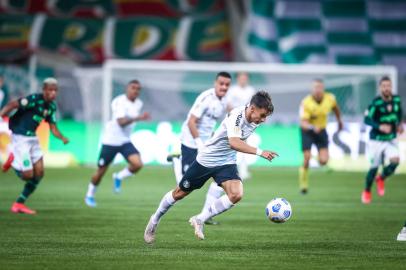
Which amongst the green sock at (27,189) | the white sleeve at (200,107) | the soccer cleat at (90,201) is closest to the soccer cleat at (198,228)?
the white sleeve at (200,107)

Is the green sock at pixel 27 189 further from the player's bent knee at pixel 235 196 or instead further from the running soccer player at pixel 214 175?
the player's bent knee at pixel 235 196

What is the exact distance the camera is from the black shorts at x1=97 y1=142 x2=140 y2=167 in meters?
17.7

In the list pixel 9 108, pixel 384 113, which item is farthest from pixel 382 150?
pixel 9 108

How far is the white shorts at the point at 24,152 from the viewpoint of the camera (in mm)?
15391

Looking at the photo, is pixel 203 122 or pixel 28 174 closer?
pixel 203 122

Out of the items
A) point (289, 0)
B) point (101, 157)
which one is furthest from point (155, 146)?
point (289, 0)

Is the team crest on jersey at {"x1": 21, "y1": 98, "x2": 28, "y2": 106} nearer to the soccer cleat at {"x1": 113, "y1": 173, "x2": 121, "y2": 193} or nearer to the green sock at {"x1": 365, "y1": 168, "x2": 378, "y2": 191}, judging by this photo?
the soccer cleat at {"x1": 113, "y1": 173, "x2": 121, "y2": 193}

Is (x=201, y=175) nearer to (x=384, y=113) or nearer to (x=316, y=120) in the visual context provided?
(x=384, y=113)

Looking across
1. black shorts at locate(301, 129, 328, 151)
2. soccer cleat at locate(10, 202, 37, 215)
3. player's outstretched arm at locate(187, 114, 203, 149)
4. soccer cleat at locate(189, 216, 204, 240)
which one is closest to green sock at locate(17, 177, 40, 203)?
soccer cleat at locate(10, 202, 37, 215)

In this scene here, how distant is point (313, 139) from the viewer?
20.5 metres

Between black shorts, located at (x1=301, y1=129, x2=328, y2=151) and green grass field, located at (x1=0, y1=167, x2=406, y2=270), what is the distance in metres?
1.00

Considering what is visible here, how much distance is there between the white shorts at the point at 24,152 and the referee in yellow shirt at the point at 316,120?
264 inches

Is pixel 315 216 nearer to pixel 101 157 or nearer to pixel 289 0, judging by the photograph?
pixel 101 157

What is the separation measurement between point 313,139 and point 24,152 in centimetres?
730
